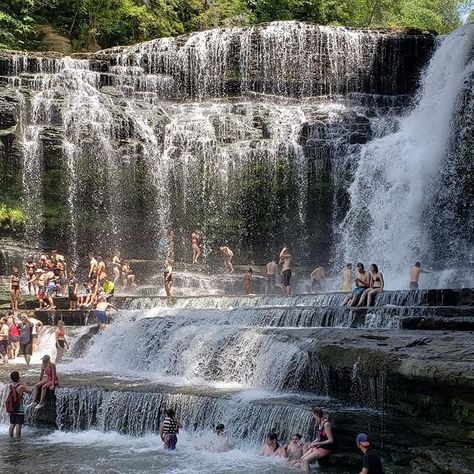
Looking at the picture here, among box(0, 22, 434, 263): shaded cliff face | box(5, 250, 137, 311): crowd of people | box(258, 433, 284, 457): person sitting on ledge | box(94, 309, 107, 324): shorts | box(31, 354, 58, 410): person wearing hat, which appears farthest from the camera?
box(0, 22, 434, 263): shaded cliff face

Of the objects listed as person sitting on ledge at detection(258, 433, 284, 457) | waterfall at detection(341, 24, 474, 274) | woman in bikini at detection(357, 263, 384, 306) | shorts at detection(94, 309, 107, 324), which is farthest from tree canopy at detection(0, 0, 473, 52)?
person sitting on ledge at detection(258, 433, 284, 457)

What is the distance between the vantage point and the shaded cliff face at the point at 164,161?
27141mm

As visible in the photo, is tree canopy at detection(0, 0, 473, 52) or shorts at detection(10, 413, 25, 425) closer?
shorts at detection(10, 413, 25, 425)

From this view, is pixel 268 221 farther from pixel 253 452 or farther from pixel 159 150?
pixel 253 452

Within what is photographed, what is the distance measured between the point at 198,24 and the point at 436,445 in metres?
33.3

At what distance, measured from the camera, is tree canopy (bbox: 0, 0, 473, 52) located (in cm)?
3388

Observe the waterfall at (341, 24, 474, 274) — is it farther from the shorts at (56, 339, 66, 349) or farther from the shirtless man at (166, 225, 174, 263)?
the shorts at (56, 339, 66, 349)

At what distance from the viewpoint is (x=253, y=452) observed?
1106 cm

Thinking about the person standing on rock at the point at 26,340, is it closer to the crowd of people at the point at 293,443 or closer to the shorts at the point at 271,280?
the crowd of people at the point at 293,443

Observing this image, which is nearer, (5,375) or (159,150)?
(5,375)

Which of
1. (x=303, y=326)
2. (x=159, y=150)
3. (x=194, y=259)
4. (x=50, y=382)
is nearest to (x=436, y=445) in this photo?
(x=303, y=326)

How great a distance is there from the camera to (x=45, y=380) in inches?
528

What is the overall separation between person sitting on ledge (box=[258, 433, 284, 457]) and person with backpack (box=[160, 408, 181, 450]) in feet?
5.08

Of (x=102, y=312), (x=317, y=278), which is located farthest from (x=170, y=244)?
(x=102, y=312)
